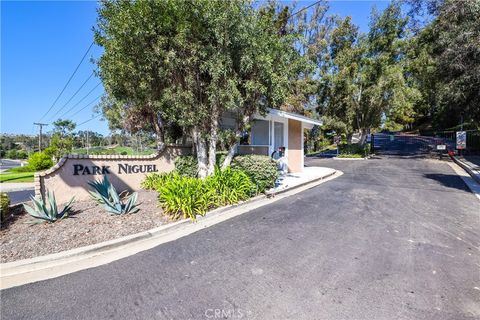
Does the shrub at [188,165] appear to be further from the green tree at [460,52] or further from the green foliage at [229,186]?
the green tree at [460,52]

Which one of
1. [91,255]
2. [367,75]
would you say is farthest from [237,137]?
[367,75]

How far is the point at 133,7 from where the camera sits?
630cm

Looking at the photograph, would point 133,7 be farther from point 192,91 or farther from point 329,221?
point 329,221

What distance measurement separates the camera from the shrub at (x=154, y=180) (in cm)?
842

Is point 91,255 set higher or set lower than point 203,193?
lower

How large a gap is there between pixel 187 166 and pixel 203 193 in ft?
10.7

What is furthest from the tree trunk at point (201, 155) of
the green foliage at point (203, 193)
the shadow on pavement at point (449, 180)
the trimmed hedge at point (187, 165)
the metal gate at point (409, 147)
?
the metal gate at point (409, 147)

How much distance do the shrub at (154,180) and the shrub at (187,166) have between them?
478 mm

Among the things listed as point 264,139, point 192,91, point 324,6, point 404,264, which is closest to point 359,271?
point 404,264

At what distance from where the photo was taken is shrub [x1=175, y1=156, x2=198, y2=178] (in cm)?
929

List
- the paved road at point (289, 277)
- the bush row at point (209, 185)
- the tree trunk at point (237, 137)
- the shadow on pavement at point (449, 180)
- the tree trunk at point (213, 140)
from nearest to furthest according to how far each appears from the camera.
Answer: the paved road at point (289, 277) → the bush row at point (209, 185) → the tree trunk at point (213, 140) → the tree trunk at point (237, 137) → the shadow on pavement at point (449, 180)

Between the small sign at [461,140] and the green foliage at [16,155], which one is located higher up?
the small sign at [461,140]

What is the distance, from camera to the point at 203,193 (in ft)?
20.9

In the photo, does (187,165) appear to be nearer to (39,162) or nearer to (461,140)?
(461,140)
